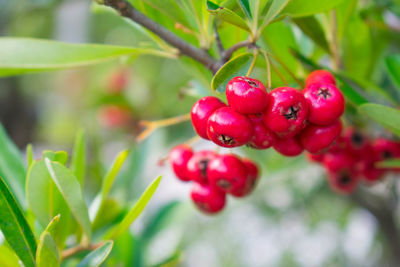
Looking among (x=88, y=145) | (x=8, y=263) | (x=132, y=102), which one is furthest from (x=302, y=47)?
(x=88, y=145)

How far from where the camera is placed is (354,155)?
1585 millimetres

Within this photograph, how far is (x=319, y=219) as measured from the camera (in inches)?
134

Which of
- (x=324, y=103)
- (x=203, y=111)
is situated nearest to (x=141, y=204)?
(x=203, y=111)

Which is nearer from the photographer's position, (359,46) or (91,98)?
(359,46)

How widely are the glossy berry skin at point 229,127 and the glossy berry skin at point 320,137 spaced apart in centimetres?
16

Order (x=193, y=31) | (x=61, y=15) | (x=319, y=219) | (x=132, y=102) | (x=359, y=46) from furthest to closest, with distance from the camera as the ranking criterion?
(x=61, y=15), (x=319, y=219), (x=132, y=102), (x=359, y=46), (x=193, y=31)

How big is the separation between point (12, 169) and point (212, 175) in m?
0.62

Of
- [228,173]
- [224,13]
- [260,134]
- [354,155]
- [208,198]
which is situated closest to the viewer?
[224,13]

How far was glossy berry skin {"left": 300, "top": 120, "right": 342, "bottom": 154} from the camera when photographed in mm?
950

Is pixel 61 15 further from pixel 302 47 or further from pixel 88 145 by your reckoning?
pixel 302 47

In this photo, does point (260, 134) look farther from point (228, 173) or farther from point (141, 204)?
point (141, 204)

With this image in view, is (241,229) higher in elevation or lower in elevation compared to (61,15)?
lower

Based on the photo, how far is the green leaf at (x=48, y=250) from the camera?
82cm

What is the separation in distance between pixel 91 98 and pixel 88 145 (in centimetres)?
62
